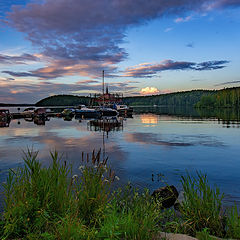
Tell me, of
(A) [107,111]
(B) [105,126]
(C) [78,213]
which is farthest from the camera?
(A) [107,111]

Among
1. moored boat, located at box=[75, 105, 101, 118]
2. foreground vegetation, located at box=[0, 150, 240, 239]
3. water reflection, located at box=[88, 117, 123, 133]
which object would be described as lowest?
water reflection, located at box=[88, 117, 123, 133]

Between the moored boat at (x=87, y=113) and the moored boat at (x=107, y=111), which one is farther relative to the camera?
the moored boat at (x=107, y=111)

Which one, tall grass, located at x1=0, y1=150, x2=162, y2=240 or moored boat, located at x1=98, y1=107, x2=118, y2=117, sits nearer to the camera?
tall grass, located at x1=0, y1=150, x2=162, y2=240

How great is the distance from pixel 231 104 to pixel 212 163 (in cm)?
19291

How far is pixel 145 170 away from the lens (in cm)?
1568

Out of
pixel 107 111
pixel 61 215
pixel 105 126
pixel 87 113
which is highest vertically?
pixel 107 111

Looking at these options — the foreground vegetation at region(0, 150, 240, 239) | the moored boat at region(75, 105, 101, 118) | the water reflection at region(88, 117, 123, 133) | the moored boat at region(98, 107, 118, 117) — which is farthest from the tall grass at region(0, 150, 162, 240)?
the moored boat at region(98, 107, 118, 117)

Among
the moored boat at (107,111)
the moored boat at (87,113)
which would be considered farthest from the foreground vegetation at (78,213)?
the moored boat at (107,111)

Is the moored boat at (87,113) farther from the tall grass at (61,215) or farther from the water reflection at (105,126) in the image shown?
the tall grass at (61,215)

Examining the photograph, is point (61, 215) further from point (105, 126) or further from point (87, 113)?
point (87, 113)

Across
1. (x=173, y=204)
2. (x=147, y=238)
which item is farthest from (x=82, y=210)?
(x=173, y=204)

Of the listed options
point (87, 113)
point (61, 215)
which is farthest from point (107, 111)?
point (61, 215)

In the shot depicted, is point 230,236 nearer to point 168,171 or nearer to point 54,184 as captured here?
point 54,184

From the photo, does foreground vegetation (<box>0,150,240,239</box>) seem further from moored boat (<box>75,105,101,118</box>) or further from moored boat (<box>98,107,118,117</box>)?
moored boat (<box>98,107,118,117</box>)
